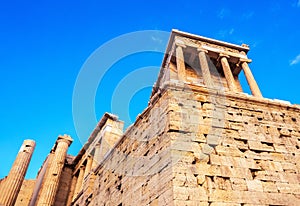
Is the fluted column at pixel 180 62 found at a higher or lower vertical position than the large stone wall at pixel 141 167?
higher

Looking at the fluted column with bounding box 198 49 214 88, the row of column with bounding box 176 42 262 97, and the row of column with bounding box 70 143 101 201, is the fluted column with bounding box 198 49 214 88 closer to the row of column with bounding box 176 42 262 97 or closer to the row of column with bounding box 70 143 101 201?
the row of column with bounding box 176 42 262 97

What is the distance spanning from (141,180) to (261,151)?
7.94ft

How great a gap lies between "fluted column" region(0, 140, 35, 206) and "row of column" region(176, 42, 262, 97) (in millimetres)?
10637

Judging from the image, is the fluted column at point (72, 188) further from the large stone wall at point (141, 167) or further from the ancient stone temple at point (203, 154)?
the large stone wall at point (141, 167)

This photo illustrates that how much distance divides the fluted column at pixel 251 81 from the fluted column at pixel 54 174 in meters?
13.0

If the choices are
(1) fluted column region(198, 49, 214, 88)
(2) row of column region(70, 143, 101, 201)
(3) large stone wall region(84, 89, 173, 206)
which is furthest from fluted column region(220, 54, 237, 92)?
(2) row of column region(70, 143, 101, 201)

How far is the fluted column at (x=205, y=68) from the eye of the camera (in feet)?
44.7

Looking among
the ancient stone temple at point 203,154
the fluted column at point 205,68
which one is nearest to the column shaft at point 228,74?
the fluted column at point 205,68

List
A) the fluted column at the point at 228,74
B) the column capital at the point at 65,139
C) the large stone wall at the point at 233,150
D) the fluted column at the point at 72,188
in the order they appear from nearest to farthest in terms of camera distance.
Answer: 1. the large stone wall at the point at 233,150
2. the fluted column at the point at 228,74
3. the fluted column at the point at 72,188
4. the column capital at the point at 65,139

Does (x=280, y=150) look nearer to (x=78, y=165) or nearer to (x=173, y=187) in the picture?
(x=173, y=187)

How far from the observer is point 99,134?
17391mm

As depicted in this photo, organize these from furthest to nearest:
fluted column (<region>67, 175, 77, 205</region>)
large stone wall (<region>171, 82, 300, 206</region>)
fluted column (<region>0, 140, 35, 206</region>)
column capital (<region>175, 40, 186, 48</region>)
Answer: fluted column (<region>67, 175, 77, 205</region>)
column capital (<region>175, 40, 186, 48</region>)
fluted column (<region>0, 140, 35, 206</region>)
large stone wall (<region>171, 82, 300, 206</region>)

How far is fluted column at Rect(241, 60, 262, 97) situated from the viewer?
43.9 ft

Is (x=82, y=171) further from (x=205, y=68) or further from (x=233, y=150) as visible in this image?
(x=233, y=150)
